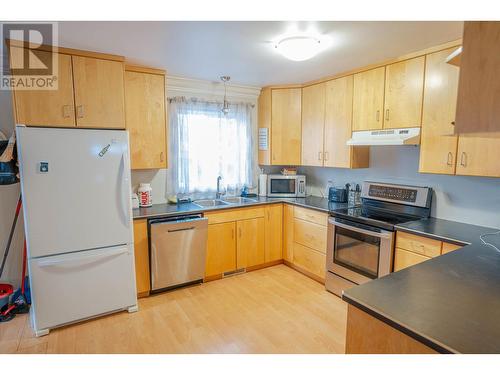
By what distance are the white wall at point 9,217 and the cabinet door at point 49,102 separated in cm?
66

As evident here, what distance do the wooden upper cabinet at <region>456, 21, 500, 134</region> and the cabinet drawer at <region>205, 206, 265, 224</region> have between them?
2.55m

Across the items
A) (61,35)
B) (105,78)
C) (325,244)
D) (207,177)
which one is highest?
(61,35)

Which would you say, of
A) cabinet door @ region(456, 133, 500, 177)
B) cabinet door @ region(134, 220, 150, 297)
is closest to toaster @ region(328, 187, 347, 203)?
cabinet door @ region(456, 133, 500, 177)

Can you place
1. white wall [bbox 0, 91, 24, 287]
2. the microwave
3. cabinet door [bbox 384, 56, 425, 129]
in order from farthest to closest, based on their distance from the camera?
the microwave, white wall [bbox 0, 91, 24, 287], cabinet door [bbox 384, 56, 425, 129]

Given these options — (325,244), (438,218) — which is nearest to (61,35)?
(325,244)

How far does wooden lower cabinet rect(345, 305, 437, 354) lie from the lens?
1.06m

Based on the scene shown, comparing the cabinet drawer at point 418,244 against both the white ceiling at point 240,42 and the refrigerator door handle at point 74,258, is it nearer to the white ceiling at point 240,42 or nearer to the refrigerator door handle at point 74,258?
the white ceiling at point 240,42

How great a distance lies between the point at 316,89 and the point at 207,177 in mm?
1713

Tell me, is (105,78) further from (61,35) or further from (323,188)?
(323,188)

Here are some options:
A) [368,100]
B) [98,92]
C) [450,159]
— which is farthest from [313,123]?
[98,92]

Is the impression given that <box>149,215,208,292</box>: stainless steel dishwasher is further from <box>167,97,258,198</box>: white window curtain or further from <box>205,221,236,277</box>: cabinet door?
<box>167,97,258,198</box>: white window curtain

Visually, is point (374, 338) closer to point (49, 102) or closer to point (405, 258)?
point (405, 258)

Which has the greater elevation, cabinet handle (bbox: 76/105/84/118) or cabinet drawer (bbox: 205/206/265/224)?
cabinet handle (bbox: 76/105/84/118)

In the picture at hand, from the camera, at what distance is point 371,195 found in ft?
10.4
